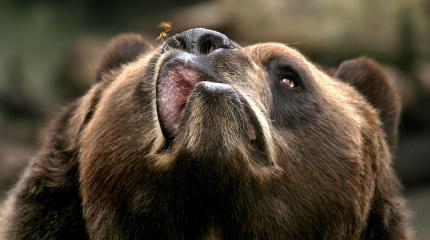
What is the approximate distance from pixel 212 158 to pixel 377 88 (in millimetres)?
2265

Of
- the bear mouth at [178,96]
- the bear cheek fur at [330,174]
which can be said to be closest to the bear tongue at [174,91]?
the bear mouth at [178,96]

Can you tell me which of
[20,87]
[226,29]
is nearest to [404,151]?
[226,29]

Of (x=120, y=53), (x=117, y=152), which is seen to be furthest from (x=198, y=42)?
(x=120, y=53)

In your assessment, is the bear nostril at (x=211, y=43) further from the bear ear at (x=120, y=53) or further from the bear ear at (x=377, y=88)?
the bear ear at (x=377, y=88)

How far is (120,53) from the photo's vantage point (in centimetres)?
580

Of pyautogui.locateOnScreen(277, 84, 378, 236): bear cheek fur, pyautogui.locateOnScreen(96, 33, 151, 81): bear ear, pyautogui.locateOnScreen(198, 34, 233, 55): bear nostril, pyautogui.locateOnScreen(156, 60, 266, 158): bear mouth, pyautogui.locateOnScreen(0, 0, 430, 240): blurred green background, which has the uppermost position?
pyautogui.locateOnScreen(198, 34, 233, 55): bear nostril

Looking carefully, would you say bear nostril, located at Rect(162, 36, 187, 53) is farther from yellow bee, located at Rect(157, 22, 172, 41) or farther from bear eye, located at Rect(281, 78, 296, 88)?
bear eye, located at Rect(281, 78, 296, 88)

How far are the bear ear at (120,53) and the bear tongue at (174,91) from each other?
1.67 m

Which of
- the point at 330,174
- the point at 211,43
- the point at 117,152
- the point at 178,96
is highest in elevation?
the point at 211,43

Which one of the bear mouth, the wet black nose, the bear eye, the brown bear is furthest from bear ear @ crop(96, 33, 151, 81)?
the bear mouth

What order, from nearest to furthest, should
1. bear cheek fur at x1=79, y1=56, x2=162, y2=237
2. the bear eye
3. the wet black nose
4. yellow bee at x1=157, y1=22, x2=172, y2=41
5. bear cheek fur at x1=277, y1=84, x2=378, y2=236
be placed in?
1. the wet black nose
2. bear cheek fur at x1=79, y1=56, x2=162, y2=237
3. bear cheek fur at x1=277, y1=84, x2=378, y2=236
4. the bear eye
5. yellow bee at x1=157, y1=22, x2=172, y2=41

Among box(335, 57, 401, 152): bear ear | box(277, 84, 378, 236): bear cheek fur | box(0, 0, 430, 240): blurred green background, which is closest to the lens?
box(277, 84, 378, 236): bear cheek fur

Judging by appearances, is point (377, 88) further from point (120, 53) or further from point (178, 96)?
point (178, 96)

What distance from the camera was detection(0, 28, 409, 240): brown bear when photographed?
13.3 ft
